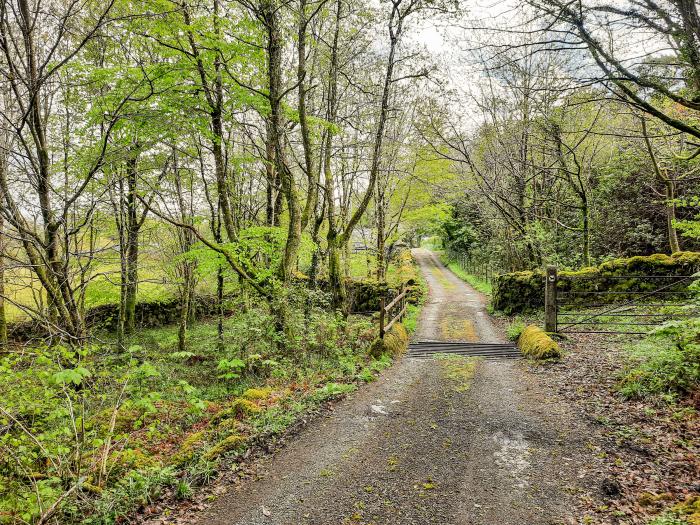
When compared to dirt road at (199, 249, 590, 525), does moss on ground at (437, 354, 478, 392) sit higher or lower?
higher

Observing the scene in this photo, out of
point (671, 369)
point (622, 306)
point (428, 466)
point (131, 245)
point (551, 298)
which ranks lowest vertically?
point (428, 466)

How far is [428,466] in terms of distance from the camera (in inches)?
179

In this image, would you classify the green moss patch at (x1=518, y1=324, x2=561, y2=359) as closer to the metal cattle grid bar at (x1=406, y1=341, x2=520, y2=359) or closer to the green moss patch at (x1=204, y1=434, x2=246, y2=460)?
the metal cattle grid bar at (x1=406, y1=341, x2=520, y2=359)

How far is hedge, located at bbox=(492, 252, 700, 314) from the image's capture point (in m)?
12.2

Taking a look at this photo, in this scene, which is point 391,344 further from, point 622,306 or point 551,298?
point 622,306

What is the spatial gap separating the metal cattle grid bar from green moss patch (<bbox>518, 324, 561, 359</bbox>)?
0.29m

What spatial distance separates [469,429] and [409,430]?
0.87 meters

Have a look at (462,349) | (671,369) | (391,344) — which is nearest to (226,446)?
(391,344)

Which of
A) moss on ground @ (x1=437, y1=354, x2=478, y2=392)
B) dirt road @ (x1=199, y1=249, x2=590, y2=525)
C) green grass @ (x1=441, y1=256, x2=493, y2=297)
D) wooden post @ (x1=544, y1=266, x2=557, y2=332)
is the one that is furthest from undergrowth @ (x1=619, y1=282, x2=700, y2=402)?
green grass @ (x1=441, y1=256, x2=493, y2=297)

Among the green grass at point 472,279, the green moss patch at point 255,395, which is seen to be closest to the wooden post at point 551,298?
the green moss patch at point 255,395

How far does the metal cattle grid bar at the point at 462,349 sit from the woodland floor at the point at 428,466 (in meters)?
2.34

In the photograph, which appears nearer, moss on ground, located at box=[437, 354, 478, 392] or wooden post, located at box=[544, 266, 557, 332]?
moss on ground, located at box=[437, 354, 478, 392]

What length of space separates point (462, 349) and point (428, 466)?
19.3 ft

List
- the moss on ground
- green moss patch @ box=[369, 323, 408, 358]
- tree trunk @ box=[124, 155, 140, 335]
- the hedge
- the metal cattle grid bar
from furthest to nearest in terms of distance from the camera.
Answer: the hedge
tree trunk @ box=[124, 155, 140, 335]
the metal cattle grid bar
green moss patch @ box=[369, 323, 408, 358]
the moss on ground
